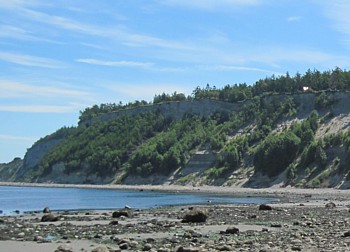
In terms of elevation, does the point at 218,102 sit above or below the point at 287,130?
above

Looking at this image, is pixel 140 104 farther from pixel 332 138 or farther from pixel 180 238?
pixel 180 238

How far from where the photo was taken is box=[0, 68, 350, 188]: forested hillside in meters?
100

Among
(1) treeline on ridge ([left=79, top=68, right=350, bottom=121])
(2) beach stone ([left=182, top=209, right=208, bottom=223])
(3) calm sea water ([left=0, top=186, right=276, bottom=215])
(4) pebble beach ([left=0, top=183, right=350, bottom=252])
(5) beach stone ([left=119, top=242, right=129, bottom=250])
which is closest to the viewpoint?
(4) pebble beach ([left=0, top=183, right=350, bottom=252])

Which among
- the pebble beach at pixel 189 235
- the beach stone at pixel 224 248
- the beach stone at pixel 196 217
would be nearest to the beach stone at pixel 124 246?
the pebble beach at pixel 189 235

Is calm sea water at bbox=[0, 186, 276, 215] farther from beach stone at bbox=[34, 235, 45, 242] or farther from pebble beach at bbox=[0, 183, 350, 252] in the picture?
beach stone at bbox=[34, 235, 45, 242]

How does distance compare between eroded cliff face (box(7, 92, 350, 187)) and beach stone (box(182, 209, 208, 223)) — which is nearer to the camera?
beach stone (box(182, 209, 208, 223))

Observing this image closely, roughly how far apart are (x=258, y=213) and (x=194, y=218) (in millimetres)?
7995

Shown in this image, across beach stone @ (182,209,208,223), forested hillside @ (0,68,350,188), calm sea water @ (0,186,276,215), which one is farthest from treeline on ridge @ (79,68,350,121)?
beach stone @ (182,209,208,223)

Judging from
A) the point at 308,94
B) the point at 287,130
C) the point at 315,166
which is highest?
the point at 308,94

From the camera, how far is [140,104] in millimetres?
191375

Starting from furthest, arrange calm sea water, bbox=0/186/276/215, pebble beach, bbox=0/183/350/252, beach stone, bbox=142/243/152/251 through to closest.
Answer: calm sea water, bbox=0/186/276/215
pebble beach, bbox=0/183/350/252
beach stone, bbox=142/243/152/251

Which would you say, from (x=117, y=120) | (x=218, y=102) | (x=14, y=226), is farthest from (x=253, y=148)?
(x=14, y=226)

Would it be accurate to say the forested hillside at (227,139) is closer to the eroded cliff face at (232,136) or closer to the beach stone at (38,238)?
the eroded cliff face at (232,136)

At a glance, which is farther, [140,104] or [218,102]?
[140,104]
